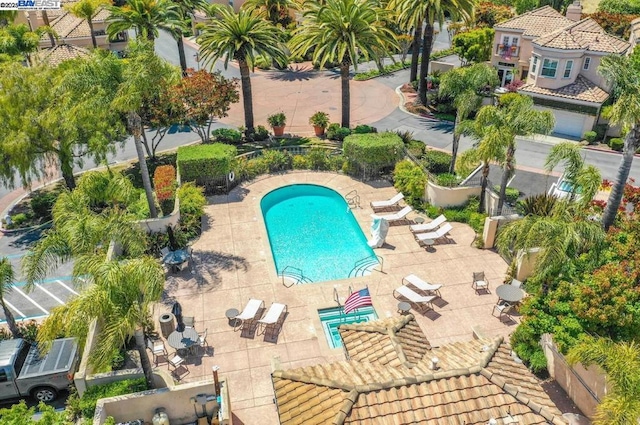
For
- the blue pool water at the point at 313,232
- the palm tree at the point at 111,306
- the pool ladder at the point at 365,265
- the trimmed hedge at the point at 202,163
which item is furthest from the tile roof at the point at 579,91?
the palm tree at the point at 111,306

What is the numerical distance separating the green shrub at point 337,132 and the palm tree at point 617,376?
25.6 metres

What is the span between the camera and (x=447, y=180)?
98.3ft

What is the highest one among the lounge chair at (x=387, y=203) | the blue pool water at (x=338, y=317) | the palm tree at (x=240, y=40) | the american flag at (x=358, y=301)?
the palm tree at (x=240, y=40)

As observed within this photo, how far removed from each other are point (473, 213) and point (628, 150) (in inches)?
342

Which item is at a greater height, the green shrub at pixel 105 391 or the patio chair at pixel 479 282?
the green shrub at pixel 105 391

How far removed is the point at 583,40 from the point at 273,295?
3329 centimetres

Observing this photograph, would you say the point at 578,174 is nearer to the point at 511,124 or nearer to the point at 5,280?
the point at 511,124

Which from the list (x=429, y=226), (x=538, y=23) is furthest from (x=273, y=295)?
(x=538, y=23)

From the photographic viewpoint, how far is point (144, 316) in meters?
15.0

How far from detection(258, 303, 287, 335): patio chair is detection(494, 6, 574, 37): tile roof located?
1479 inches

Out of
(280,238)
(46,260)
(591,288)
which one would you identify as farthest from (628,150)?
(46,260)

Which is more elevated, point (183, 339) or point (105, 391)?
point (105, 391)

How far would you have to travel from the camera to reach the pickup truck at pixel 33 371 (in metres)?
17.9

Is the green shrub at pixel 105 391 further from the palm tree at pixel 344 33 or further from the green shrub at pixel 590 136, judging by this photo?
the green shrub at pixel 590 136
